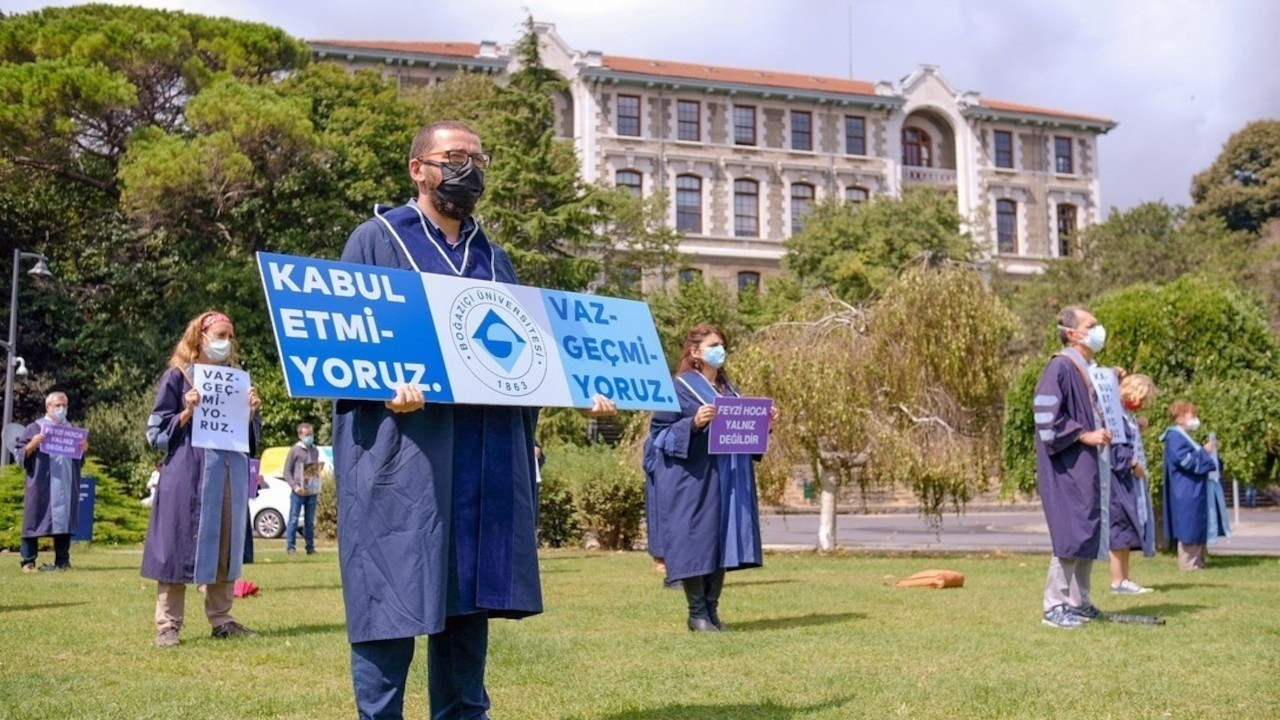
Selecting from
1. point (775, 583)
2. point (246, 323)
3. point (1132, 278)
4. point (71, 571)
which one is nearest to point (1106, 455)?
point (775, 583)

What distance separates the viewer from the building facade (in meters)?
59.2

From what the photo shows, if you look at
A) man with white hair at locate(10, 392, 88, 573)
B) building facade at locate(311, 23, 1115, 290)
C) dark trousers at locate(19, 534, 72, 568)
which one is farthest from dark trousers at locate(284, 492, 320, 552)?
building facade at locate(311, 23, 1115, 290)

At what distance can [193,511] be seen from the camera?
8.20 meters

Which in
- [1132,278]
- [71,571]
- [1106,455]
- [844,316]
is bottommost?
[71,571]

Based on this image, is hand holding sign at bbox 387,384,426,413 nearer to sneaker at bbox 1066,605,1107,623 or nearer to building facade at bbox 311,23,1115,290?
sneaker at bbox 1066,605,1107,623

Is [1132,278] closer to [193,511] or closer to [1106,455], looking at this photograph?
[1106,455]

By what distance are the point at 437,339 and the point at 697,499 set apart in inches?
178

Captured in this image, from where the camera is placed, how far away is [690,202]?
61.9 metres

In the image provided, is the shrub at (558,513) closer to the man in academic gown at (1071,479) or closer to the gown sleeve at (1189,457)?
the gown sleeve at (1189,457)

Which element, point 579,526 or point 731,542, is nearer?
point 731,542

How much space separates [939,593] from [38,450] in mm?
10562

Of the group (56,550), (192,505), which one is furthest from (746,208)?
(192,505)

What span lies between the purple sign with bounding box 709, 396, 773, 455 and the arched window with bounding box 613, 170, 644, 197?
51.4 metres

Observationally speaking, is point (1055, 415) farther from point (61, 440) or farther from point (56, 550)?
point (56, 550)
